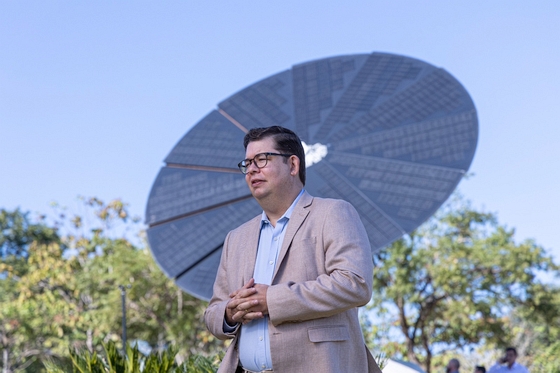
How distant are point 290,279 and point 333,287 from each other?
251 millimetres

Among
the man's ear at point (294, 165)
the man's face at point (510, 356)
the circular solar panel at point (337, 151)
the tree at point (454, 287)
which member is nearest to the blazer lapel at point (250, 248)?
the man's ear at point (294, 165)

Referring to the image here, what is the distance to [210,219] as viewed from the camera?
376 inches

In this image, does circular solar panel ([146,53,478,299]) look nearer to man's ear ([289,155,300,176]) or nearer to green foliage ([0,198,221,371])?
man's ear ([289,155,300,176])

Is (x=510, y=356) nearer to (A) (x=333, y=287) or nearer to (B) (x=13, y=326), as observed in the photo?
(A) (x=333, y=287)

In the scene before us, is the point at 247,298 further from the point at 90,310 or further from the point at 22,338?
the point at 22,338

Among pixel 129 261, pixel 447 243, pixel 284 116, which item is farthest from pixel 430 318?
pixel 284 116

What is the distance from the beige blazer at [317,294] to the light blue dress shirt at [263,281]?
5cm

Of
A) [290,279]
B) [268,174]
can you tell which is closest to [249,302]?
[290,279]

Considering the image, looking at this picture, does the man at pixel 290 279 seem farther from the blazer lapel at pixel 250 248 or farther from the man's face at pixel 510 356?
the man's face at pixel 510 356

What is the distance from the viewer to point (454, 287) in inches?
856

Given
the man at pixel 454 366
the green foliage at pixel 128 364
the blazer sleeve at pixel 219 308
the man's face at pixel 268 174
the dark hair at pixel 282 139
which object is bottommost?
the man at pixel 454 366

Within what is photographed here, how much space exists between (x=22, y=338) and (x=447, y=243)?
54.9 ft

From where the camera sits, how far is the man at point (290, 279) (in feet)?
9.07

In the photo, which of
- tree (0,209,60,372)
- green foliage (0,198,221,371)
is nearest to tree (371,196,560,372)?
green foliage (0,198,221,371)
